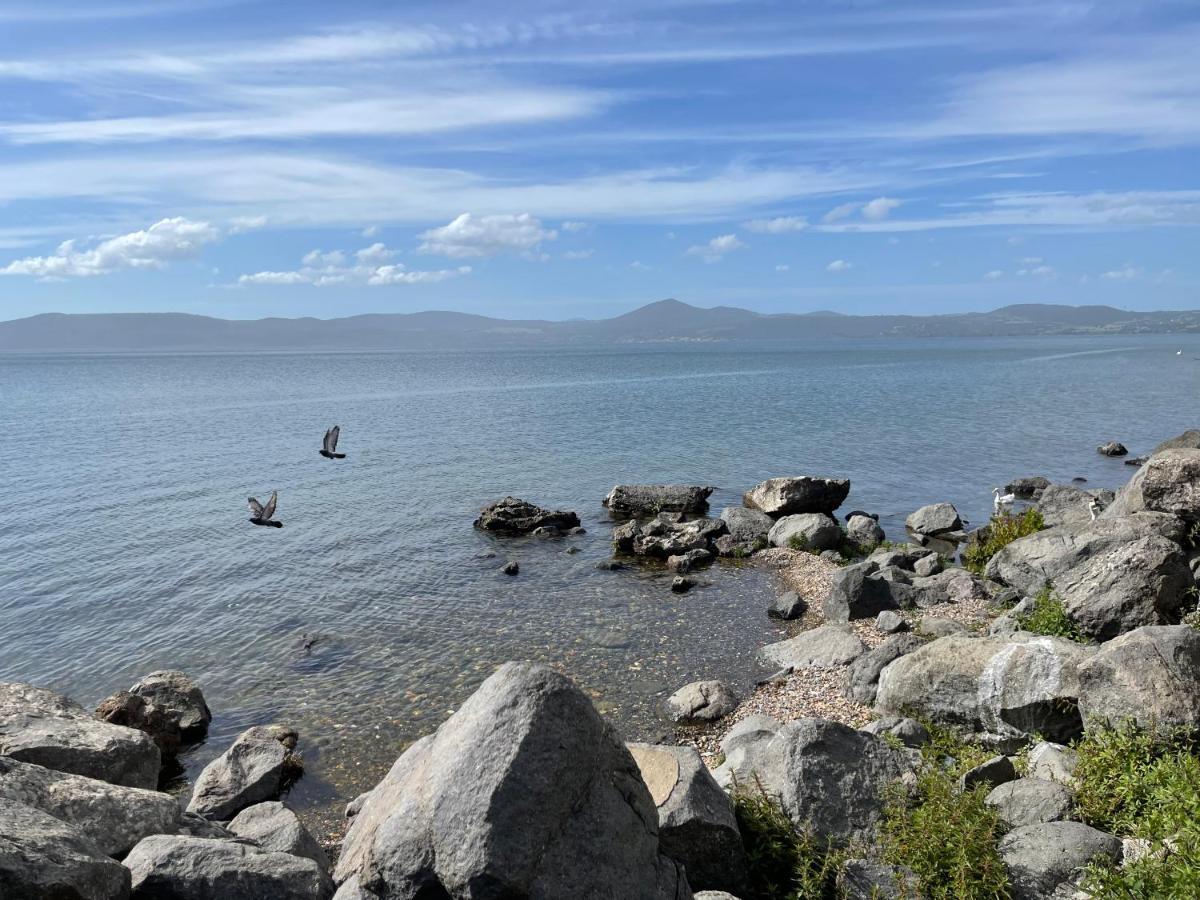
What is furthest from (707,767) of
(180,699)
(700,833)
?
(180,699)

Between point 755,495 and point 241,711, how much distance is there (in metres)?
27.4

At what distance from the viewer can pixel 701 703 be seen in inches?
806

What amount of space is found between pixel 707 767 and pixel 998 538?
21.5 metres

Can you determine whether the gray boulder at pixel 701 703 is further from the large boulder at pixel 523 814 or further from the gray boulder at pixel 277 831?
the large boulder at pixel 523 814

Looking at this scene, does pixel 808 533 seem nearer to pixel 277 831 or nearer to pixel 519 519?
pixel 519 519

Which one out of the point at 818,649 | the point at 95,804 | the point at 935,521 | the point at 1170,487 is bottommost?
the point at 818,649

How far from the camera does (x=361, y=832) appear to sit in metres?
10.1

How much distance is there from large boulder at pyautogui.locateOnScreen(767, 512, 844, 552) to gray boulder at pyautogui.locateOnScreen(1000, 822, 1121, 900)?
79.9ft

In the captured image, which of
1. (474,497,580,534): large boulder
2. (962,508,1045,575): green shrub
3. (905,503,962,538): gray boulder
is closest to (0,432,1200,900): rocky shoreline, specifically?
(962,508,1045,575): green shrub

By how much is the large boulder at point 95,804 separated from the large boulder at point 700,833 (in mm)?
6586

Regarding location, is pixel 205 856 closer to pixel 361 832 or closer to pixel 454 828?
pixel 361 832

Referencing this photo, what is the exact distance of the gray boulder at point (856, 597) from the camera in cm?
2575


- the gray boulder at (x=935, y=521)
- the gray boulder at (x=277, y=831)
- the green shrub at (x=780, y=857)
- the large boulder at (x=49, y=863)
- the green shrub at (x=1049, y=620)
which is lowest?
the gray boulder at (x=935, y=521)

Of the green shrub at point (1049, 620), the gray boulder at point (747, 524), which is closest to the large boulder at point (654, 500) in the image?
the gray boulder at point (747, 524)
